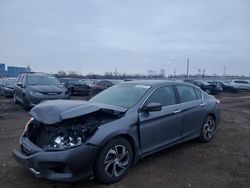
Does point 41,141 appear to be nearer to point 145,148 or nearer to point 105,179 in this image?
point 105,179

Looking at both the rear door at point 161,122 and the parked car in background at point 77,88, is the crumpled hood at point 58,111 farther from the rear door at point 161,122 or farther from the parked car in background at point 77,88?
the parked car in background at point 77,88

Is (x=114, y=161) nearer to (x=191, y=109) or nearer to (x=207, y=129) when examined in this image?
(x=191, y=109)

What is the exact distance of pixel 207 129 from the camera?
22.5ft

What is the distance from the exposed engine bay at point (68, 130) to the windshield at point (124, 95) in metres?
0.60

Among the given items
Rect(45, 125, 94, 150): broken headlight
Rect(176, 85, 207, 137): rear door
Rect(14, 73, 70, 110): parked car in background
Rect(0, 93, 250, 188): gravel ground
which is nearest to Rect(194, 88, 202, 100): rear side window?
Rect(176, 85, 207, 137): rear door

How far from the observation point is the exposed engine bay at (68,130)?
4.04 metres

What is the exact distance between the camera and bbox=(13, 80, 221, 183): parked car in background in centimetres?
392

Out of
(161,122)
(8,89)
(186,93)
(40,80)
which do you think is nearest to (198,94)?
(186,93)

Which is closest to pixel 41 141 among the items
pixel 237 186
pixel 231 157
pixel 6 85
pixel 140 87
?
pixel 140 87

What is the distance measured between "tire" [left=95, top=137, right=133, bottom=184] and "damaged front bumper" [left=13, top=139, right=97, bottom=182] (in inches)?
6.9

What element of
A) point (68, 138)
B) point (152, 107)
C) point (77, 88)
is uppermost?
point (152, 107)

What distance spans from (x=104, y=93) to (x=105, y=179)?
221cm

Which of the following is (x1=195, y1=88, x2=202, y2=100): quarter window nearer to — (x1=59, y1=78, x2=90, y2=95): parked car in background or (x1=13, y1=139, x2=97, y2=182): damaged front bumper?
(x1=13, y1=139, x2=97, y2=182): damaged front bumper

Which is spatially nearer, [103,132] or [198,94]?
[103,132]
